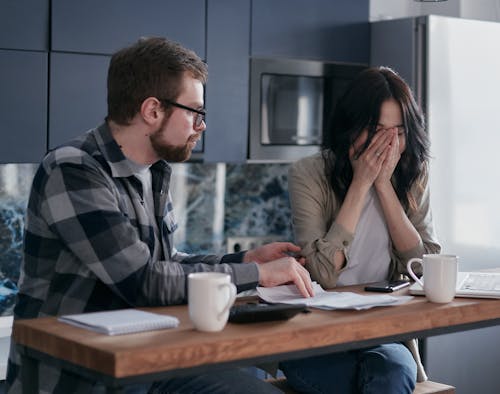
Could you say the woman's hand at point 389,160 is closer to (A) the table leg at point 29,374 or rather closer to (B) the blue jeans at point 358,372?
(B) the blue jeans at point 358,372

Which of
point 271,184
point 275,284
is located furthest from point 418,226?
point 271,184

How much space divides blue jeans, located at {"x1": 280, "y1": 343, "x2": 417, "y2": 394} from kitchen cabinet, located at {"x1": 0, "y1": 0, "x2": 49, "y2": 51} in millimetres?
1479

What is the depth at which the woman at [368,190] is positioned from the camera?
2654mm

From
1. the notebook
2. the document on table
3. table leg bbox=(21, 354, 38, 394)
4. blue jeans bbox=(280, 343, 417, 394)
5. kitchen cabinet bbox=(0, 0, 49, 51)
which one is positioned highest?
kitchen cabinet bbox=(0, 0, 49, 51)

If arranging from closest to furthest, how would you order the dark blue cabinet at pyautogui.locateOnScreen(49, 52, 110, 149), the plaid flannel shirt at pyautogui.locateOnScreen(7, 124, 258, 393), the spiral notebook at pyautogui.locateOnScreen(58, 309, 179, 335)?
the spiral notebook at pyautogui.locateOnScreen(58, 309, 179, 335) < the plaid flannel shirt at pyautogui.locateOnScreen(7, 124, 258, 393) < the dark blue cabinet at pyautogui.locateOnScreen(49, 52, 110, 149)

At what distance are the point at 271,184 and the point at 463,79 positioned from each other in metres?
1.02

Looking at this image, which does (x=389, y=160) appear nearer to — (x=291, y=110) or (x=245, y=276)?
(x=245, y=276)

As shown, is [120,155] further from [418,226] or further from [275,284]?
[418,226]

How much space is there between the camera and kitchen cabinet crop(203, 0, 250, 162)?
3.74m

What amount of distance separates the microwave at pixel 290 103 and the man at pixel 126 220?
1.52 meters

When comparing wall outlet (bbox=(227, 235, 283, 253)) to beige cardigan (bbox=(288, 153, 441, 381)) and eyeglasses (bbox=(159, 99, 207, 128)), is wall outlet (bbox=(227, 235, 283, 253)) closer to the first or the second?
beige cardigan (bbox=(288, 153, 441, 381))

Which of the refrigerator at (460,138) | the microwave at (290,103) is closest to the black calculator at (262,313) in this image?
the microwave at (290,103)

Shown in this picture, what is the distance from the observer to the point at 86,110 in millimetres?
3396

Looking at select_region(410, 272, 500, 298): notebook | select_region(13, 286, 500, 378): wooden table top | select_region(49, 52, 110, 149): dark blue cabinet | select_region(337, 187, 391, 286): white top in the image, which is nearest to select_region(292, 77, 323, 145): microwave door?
select_region(49, 52, 110, 149): dark blue cabinet
